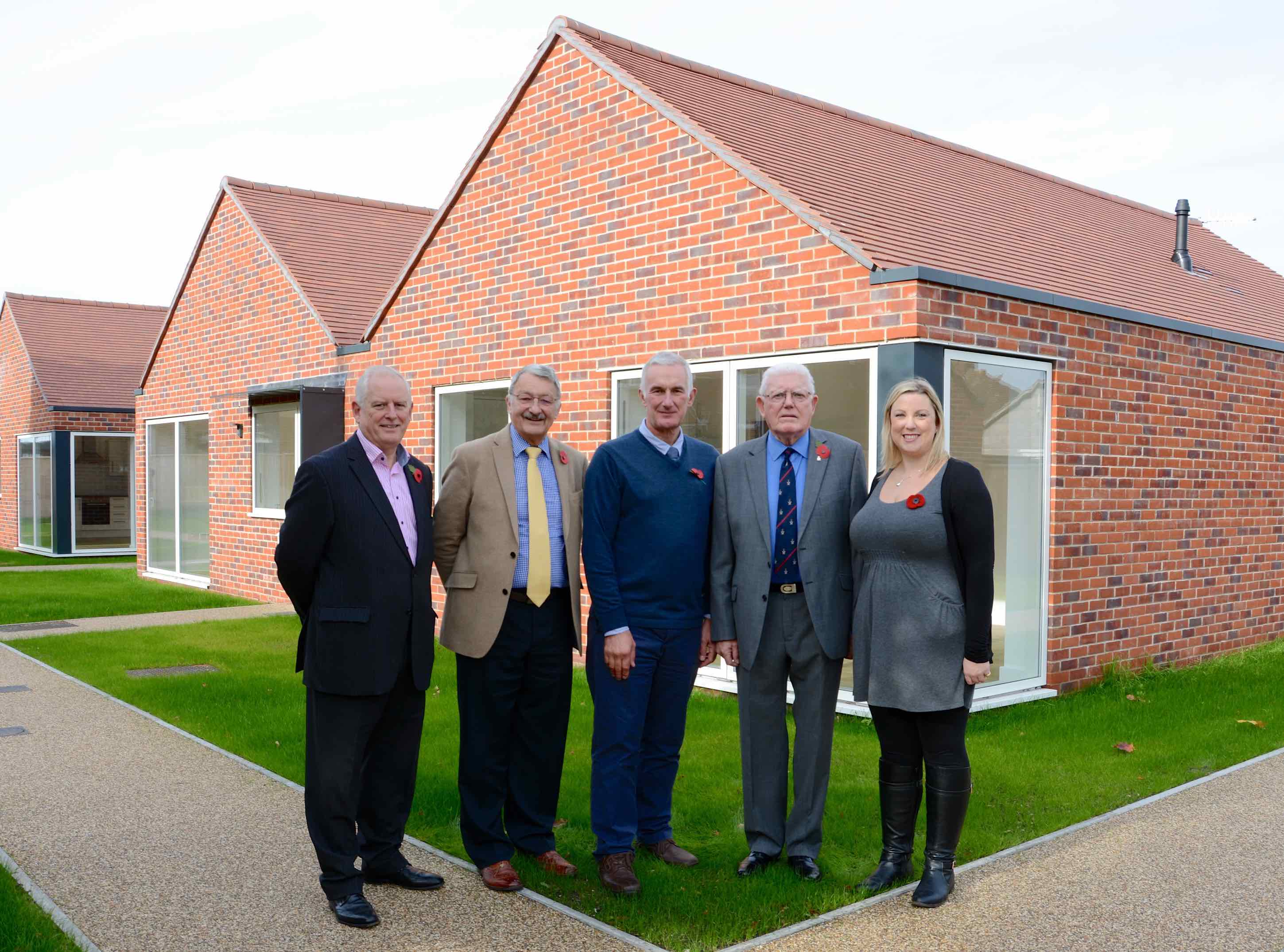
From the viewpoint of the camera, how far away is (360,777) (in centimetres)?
438

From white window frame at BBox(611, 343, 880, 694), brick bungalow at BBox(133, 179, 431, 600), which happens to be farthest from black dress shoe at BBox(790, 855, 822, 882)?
brick bungalow at BBox(133, 179, 431, 600)

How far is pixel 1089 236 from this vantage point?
11758 millimetres

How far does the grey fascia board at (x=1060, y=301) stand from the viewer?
7188 mm

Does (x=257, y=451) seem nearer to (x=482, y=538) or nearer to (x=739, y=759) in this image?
(x=739, y=759)

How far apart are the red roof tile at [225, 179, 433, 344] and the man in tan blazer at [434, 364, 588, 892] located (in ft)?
29.1

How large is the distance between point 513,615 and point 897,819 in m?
1.73

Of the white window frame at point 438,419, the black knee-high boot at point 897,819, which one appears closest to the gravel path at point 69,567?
the white window frame at point 438,419

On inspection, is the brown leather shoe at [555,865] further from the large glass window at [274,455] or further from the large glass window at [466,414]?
the large glass window at [274,455]

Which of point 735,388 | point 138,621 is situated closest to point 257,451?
point 138,621

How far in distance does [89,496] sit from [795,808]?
21.3 m

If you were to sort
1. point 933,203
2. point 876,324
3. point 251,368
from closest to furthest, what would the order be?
point 876,324 < point 933,203 < point 251,368

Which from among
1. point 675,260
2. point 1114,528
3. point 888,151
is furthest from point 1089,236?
point 675,260

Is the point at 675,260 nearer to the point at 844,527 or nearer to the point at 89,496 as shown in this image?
the point at 844,527

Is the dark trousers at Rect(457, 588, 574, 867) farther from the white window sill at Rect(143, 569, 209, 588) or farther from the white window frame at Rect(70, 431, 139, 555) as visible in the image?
the white window frame at Rect(70, 431, 139, 555)
